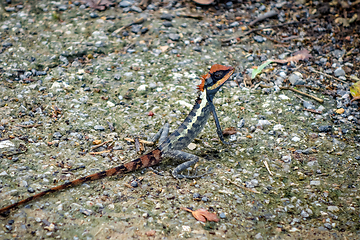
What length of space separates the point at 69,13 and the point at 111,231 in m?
6.34

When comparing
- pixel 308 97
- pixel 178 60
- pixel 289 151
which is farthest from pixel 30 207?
pixel 308 97

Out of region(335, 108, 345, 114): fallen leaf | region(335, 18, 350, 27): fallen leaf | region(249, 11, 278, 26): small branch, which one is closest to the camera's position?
region(335, 108, 345, 114): fallen leaf

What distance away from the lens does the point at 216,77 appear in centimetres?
484

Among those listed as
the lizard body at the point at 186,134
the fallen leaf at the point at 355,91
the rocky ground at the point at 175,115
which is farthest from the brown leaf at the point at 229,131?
the fallen leaf at the point at 355,91

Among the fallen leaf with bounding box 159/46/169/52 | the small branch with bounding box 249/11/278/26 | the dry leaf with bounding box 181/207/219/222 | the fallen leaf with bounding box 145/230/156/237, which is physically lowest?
the dry leaf with bounding box 181/207/219/222

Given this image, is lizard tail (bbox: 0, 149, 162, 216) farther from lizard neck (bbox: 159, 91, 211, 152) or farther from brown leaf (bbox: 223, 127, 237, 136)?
brown leaf (bbox: 223, 127, 237, 136)

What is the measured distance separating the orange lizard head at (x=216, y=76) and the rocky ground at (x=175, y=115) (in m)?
0.93

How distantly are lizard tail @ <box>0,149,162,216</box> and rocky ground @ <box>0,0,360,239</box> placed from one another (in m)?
0.10

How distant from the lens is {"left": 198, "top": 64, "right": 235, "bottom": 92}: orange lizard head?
4.80 meters

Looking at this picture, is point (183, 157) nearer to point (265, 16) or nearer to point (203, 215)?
point (203, 215)

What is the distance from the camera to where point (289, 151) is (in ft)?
16.1

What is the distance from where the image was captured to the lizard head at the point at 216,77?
15.8 feet

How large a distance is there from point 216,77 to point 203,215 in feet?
7.25

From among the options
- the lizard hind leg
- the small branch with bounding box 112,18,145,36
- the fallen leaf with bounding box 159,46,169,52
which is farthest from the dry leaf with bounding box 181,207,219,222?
the small branch with bounding box 112,18,145,36
